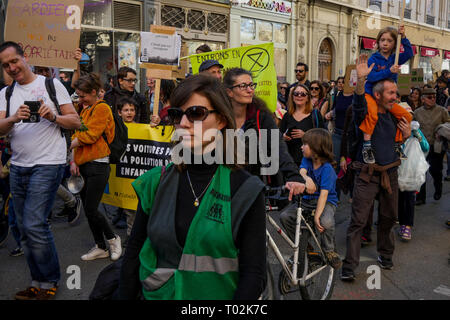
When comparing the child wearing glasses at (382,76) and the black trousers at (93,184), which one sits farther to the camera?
the black trousers at (93,184)

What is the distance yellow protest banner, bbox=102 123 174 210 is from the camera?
4672mm

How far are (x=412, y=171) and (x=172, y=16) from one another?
11855 millimetres

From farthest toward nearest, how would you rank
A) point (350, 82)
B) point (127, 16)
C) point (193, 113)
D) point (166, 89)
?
point (127, 16) < point (350, 82) < point (166, 89) < point (193, 113)

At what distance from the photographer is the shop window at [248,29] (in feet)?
59.7

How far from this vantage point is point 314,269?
371 cm

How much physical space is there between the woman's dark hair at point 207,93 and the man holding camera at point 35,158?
1959 mm

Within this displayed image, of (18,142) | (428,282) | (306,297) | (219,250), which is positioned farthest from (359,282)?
(18,142)

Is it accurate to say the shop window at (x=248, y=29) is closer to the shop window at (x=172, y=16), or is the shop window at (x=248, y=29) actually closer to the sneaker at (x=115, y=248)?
the shop window at (x=172, y=16)

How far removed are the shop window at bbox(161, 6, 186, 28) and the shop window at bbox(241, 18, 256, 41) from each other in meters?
3.44

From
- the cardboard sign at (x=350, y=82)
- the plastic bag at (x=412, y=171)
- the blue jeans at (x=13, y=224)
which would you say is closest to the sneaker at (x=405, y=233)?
the plastic bag at (x=412, y=171)

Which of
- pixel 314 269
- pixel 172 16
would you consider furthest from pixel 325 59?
pixel 314 269

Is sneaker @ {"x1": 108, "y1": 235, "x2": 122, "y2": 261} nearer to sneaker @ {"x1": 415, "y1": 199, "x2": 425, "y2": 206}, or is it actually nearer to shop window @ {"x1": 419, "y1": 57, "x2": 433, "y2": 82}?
sneaker @ {"x1": 415, "y1": 199, "x2": 425, "y2": 206}

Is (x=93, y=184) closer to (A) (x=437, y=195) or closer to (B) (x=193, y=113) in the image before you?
(B) (x=193, y=113)

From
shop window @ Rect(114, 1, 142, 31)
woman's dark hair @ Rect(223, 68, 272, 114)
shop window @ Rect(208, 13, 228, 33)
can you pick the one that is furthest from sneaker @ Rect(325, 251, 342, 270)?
shop window @ Rect(208, 13, 228, 33)
